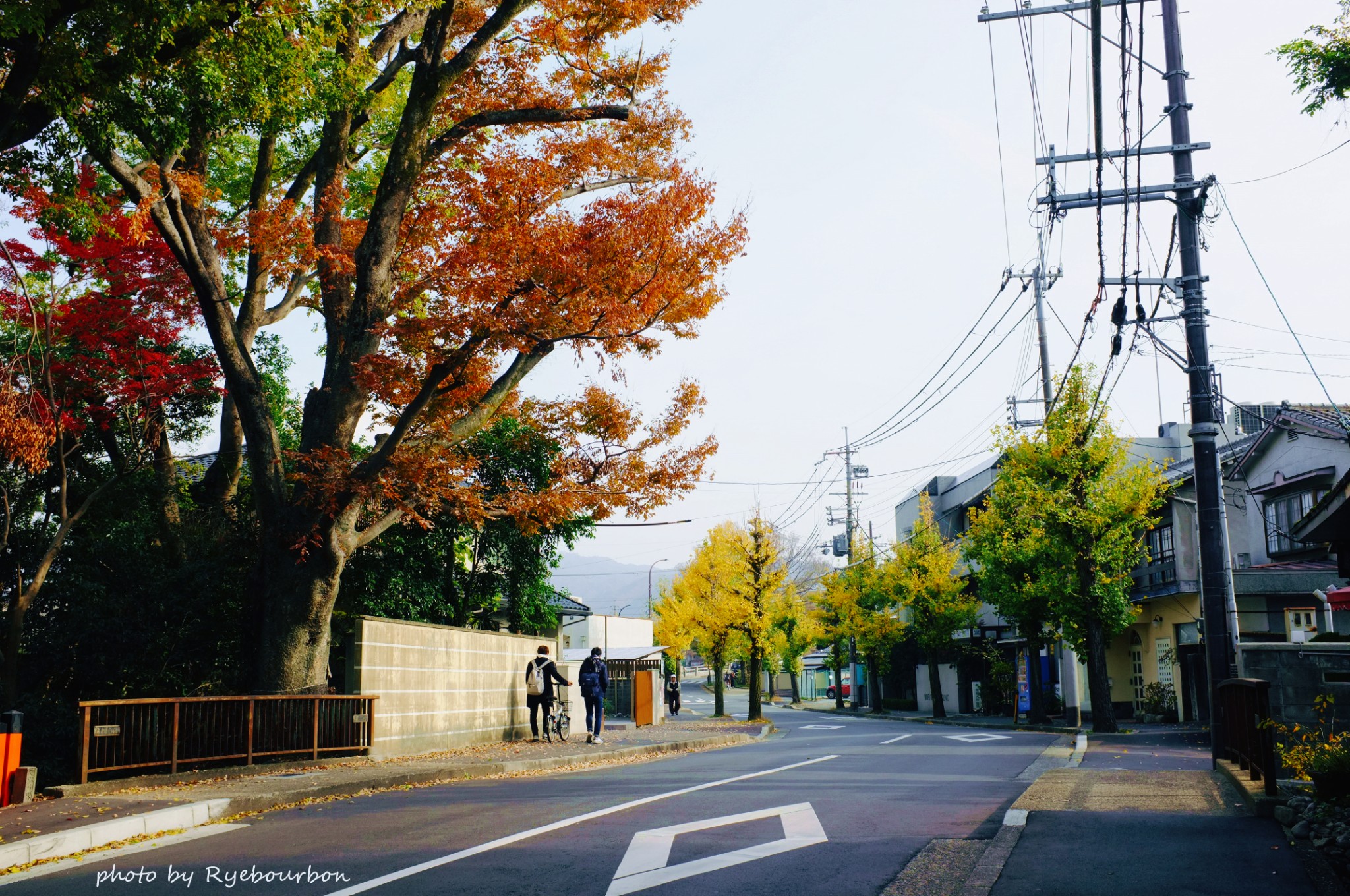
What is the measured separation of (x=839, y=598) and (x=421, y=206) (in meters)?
33.2

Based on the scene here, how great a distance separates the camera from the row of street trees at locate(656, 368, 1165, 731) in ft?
86.3

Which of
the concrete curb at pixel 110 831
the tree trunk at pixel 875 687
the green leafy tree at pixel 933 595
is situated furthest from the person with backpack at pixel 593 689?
the tree trunk at pixel 875 687

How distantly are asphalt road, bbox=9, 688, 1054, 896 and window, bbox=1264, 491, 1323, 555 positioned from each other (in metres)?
18.6

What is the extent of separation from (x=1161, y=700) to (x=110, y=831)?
3121 centimetres

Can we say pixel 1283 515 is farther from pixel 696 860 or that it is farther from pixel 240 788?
pixel 240 788

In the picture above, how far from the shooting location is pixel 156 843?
8172mm

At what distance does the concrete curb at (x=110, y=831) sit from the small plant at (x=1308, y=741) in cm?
1005

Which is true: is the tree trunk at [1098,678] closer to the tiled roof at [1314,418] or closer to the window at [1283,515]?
the window at [1283,515]

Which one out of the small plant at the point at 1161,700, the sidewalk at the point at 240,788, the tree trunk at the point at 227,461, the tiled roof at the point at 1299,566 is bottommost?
the small plant at the point at 1161,700

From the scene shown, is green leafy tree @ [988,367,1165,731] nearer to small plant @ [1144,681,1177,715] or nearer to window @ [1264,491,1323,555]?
window @ [1264,491,1323,555]

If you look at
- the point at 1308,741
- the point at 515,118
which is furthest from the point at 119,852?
the point at 1308,741

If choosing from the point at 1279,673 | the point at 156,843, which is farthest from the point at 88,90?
the point at 1279,673

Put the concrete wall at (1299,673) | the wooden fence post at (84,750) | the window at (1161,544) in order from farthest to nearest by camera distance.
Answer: the window at (1161,544) → the concrete wall at (1299,673) → the wooden fence post at (84,750)

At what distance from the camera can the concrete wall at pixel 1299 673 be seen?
457 inches
